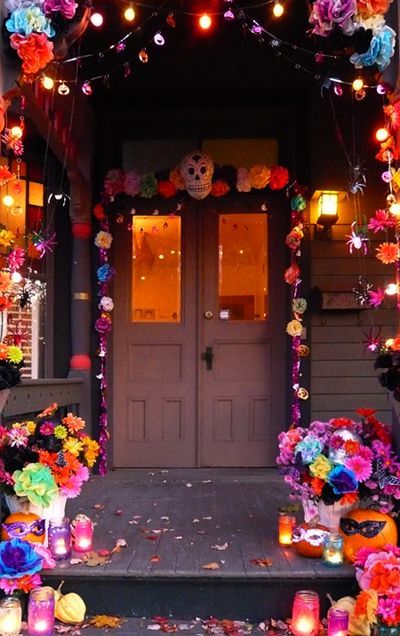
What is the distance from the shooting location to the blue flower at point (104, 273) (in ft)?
16.4

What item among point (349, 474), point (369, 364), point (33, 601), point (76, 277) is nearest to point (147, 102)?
point (76, 277)

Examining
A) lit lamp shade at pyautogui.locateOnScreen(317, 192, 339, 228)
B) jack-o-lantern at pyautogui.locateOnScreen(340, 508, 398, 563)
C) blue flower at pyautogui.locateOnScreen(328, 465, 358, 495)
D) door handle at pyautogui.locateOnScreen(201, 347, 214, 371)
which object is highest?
lit lamp shade at pyautogui.locateOnScreen(317, 192, 339, 228)

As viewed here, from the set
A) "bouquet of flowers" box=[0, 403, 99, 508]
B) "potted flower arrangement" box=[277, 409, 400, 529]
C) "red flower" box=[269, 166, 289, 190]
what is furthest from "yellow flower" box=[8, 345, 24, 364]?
"red flower" box=[269, 166, 289, 190]

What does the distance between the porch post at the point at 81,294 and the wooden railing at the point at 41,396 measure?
0.11 meters

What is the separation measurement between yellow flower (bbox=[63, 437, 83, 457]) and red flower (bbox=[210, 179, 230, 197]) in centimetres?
264

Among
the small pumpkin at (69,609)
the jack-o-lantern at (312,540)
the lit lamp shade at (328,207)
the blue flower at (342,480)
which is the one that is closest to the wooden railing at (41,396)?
the small pumpkin at (69,609)

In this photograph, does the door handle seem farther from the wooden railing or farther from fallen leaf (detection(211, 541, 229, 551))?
fallen leaf (detection(211, 541, 229, 551))

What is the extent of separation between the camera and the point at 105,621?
2.61 metres

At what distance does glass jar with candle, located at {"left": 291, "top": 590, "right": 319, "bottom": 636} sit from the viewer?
8.01ft

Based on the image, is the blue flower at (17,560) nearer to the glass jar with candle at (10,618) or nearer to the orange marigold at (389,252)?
the glass jar with candle at (10,618)

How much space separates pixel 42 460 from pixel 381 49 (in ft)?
7.62

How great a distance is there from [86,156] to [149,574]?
3331mm

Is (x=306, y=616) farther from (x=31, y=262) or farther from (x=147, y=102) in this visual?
(x=147, y=102)

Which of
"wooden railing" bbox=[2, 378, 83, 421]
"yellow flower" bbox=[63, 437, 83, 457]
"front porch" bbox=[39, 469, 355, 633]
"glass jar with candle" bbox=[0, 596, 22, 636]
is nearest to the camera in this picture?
"glass jar with candle" bbox=[0, 596, 22, 636]
